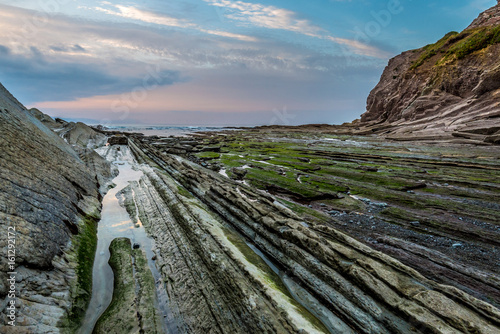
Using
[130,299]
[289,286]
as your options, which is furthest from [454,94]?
[130,299]

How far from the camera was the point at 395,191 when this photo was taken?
16.3 m

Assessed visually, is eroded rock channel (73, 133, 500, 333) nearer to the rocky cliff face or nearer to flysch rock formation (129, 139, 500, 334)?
flysch rock formation (129, 139, 500, 334)

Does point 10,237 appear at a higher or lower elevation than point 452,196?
higher

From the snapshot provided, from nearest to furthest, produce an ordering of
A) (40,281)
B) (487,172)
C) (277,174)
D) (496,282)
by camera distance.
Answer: (40,281), (496,282), (487,172), (277,174)

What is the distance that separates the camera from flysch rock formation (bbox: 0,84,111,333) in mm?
4992

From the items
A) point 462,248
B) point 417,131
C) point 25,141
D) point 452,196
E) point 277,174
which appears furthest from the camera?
point 417,131

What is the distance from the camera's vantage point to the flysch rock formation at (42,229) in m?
4.99

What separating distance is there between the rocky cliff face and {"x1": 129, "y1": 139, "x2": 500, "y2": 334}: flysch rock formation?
142ft

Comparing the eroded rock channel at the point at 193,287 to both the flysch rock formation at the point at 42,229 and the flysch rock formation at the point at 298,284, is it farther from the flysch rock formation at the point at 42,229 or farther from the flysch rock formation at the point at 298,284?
the flysch rock formation at the point at 42,229

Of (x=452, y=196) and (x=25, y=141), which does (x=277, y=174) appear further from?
(x=25, y=141)

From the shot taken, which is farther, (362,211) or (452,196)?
(452,196)

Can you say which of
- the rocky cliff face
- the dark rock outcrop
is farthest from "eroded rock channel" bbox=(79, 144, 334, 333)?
the rocky cliff face

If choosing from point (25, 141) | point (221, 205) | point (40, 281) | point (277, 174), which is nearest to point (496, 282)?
point (221, 205)

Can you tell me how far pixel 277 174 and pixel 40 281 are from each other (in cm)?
1811
